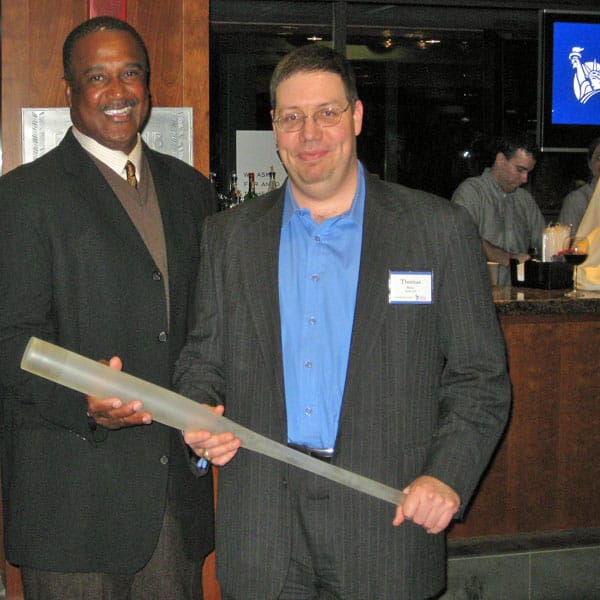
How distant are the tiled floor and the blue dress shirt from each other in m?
2.00

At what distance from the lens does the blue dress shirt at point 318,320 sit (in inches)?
70.9

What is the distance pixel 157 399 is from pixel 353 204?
635 millimetres

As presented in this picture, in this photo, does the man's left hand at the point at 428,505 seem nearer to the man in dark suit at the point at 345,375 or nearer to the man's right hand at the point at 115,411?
the man in dark suit at the point at 345,375

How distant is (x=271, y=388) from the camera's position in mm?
1814

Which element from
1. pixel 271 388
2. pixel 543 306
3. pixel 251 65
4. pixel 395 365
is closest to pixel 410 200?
pixel 395 365

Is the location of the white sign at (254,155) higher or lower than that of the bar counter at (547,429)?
higher

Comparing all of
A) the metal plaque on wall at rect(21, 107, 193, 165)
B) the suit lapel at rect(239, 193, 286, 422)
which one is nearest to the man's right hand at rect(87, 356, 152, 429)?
the suit lapel at rect(239, 193, 286, 422)

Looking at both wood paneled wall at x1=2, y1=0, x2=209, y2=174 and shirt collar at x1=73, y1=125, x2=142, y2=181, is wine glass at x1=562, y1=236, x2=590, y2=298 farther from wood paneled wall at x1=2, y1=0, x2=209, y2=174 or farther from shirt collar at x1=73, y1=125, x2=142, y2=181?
shirt collar at x1=73, y1=125, x2=142, y2=181

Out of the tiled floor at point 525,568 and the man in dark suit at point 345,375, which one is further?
the tiled floor at point 525,568

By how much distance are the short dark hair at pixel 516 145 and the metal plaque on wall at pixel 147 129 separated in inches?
121

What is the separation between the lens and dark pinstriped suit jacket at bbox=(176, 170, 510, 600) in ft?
5.85

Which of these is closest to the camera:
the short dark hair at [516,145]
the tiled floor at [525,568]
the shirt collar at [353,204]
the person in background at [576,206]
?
the shirt collar at [353,204]

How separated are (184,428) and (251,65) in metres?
6.38

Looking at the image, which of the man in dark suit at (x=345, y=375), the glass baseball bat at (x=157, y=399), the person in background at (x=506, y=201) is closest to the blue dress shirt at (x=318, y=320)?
the man in dark suit at (x=345, y=375)
